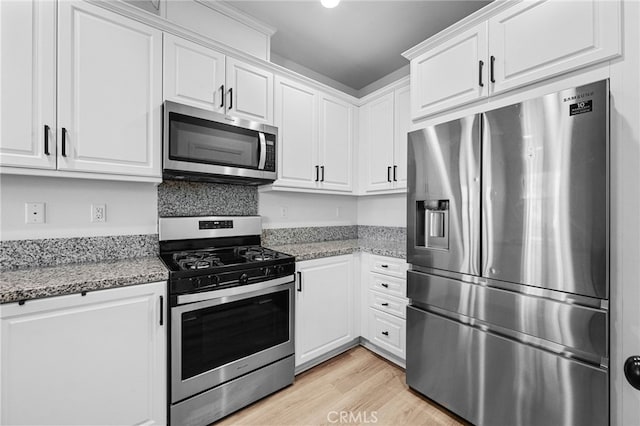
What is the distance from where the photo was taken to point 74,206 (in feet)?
5.66

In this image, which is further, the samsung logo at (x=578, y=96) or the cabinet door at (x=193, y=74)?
the cabinet door at (x=193, y=74)

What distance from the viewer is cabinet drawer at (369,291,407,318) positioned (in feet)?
7.40

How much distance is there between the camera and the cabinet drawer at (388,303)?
2257mm

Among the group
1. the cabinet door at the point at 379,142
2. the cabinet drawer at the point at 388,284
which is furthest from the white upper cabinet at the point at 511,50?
the cabinet drawer at the point at 388,284

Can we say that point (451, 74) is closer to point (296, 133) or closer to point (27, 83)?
point (296, 133)

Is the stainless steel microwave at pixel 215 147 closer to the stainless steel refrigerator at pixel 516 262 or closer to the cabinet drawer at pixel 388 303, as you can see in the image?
the stainless steel refrigerator at pixel 516 262

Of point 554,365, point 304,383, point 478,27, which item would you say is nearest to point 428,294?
point 554,365

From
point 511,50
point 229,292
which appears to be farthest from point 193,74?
point 511,50

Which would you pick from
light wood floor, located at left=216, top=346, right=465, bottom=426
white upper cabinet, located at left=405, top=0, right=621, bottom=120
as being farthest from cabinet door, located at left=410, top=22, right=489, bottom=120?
light wood floor, located at left=216, top=346, right=465, bottom=426

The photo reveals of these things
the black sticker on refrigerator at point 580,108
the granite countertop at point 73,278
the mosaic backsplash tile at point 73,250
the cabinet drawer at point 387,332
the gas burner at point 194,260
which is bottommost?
the cabinet drawer at point 387,332

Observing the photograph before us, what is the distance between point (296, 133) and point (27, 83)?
1.64m

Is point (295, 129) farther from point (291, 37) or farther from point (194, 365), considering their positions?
point (194, 365)

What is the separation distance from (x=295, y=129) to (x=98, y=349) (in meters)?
1.97

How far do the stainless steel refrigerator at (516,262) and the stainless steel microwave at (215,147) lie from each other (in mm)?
1121
